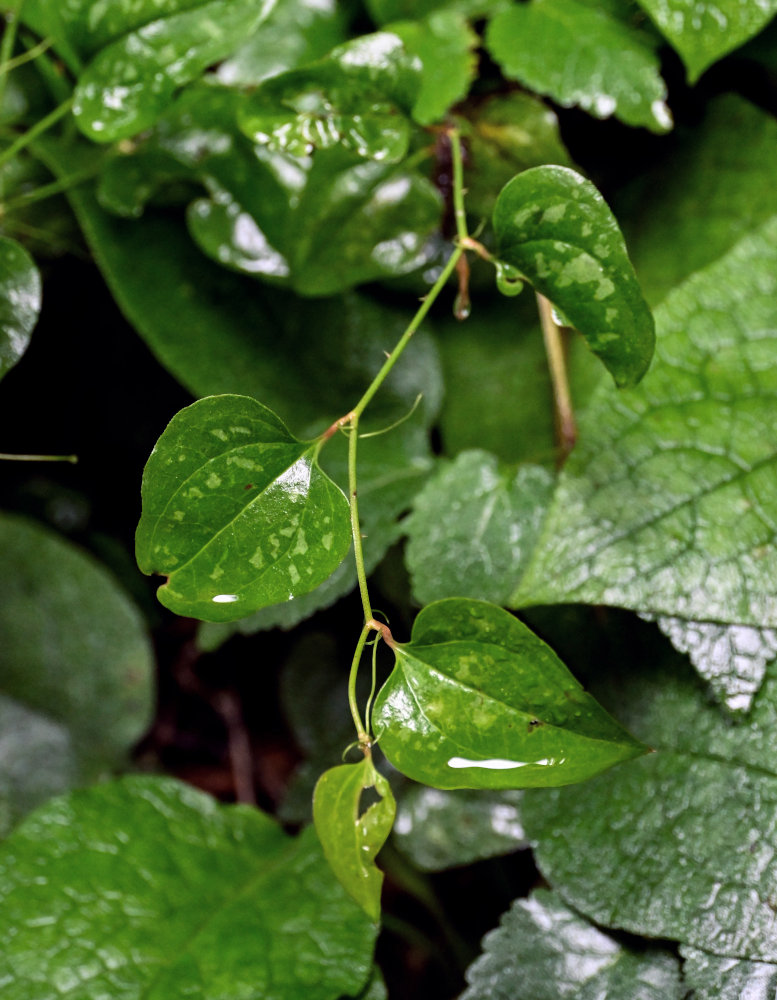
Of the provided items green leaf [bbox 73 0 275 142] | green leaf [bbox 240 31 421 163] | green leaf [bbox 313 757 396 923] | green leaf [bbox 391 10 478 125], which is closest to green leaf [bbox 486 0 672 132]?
green leaf [bbox 391 10 478 125]

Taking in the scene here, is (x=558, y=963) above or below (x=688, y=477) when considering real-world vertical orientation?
below

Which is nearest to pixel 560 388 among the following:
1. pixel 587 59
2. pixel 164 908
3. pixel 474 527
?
pixel 474 527

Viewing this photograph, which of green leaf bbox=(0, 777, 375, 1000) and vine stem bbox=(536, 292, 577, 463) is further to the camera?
vine stem bbox=(536, 292, 577, 463)

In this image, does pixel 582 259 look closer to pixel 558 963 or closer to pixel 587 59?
pixel 587 59

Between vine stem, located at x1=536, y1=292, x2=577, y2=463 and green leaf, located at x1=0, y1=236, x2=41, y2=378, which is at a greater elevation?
green leaf, located at x1=0, y1=236, x2=41, y2=378

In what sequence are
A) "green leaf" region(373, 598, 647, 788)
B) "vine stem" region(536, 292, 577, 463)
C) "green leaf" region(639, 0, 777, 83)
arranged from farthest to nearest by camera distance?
"vine stem" region(536, 292, 577, 463), "green leaf" region(639, 0, 777, 83), "green leaf" region(373, 598, 647, 788)

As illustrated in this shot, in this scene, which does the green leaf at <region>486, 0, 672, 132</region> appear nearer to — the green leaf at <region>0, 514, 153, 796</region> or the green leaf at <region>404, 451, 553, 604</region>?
the green leaf at <region>404, 451, 553, 604</region>
